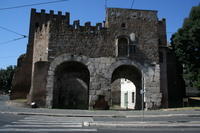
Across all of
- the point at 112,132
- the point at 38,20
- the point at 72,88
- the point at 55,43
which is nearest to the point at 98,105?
the point at 55,43

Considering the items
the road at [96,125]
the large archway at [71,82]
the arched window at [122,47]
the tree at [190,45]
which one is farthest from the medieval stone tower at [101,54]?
the road at [96,125]

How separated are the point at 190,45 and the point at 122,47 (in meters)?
7.48

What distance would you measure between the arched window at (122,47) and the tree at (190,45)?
6249 mm

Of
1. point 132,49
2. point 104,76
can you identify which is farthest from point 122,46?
point 104,76

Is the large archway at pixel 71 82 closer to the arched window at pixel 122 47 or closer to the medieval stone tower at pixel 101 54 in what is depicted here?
the medieval stone tower at pixel 101 54

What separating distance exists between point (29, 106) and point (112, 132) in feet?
40.8

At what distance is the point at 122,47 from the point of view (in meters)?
20.5

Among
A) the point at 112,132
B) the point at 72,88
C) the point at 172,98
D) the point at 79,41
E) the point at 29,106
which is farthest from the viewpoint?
the point at 72,88

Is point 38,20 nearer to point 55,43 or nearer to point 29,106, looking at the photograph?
A: point 55,43

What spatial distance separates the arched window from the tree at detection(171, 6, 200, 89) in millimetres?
6249

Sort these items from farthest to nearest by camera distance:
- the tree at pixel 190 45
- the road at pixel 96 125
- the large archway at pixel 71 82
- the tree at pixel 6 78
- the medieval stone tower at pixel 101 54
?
the tree at pixel 6 78 < the tree at pixel 190 45 < the large archway at pixel 71 82 < the medieval stone tower at pixel 101 54 < the road at pixel 96 125

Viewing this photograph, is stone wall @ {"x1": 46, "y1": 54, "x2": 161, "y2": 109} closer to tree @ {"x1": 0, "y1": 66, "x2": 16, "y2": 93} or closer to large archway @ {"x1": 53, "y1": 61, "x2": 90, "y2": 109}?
large archway @ {"x1": 53, "y1": 61, "x2": 90, "y2": 109}

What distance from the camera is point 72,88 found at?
108ft

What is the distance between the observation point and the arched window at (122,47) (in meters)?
20.4
